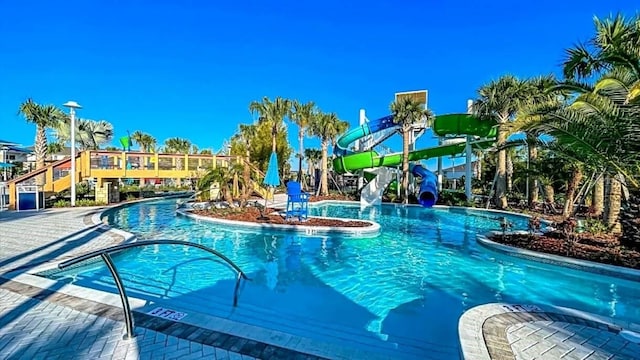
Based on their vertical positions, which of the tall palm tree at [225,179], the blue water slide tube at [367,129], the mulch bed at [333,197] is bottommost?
the mulch bed at [333,197]

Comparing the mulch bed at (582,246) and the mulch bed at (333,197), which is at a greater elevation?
the mulch bed at (333,197)

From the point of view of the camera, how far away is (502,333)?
3.58 metres

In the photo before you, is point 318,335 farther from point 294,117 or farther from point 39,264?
point 294,117

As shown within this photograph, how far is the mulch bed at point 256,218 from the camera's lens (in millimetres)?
12039

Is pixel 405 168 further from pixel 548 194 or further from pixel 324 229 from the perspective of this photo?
pixel 324 229

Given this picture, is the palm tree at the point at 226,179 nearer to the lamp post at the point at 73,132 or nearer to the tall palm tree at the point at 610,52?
the lamp post at the point at 73,132

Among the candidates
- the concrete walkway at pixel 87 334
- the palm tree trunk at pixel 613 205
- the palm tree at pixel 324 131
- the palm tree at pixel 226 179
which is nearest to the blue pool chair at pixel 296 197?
the palm tree at pixel 226 179

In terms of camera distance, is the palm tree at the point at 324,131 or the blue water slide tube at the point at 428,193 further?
the palm tree at the point at 324,131

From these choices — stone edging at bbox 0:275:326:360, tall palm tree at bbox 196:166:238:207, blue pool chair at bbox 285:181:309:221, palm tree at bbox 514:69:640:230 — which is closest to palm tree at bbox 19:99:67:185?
tall palm tree at bbox 196:166:238:207

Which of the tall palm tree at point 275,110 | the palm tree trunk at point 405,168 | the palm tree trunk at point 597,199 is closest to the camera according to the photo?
the palm tree trunk at point 597,199

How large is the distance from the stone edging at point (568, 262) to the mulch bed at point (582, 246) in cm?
28

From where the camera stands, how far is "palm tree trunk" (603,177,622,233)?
31.7ft

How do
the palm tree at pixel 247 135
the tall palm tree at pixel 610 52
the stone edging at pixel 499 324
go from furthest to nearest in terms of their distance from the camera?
the palm tree at pixel 247 135 < the tall palm tree at pixel 610 52 < the stone edging at pixel 499 324

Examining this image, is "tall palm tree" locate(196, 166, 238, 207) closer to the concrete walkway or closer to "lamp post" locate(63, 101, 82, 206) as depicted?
"lamp post" locate(63, 101, 82, 206)
